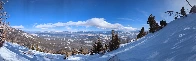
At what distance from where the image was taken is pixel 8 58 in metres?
23.2

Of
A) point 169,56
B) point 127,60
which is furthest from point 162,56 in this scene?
point 127,60

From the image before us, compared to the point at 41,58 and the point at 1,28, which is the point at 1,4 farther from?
the point at 41,58

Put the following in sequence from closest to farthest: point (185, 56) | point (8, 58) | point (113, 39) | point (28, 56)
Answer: point (185, 56)
point (8, 58)
point (28, 56)
point (113, 39)

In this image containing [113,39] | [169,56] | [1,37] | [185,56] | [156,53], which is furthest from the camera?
[113,39]

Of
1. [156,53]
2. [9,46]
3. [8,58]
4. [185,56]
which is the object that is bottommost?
[185,56]

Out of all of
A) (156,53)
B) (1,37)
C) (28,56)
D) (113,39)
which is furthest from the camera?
(113,39)

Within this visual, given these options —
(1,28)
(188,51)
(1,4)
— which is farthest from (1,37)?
(188,51)

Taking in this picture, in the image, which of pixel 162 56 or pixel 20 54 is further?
pixel 20 54

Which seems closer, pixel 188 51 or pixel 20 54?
pixel 188 51

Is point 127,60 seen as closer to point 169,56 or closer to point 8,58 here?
point 169,56

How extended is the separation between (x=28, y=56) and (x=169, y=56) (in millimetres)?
20418

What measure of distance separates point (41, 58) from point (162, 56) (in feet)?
65.2

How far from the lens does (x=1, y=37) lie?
2580 cm

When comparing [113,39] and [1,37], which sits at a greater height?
[113,39]
